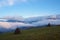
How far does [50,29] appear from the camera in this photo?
20953mm

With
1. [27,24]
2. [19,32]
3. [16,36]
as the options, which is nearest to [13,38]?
[16,36]

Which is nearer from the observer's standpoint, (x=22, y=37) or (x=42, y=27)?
(x=22, y=37)

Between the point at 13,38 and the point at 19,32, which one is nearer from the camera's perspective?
the point at 13,38

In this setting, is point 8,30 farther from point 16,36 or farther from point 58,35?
point 58,35

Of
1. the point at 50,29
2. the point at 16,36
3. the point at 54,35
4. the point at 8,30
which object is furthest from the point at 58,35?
the point at 8,30

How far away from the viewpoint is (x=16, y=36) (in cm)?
1889

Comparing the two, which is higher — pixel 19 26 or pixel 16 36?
pixel 19 26

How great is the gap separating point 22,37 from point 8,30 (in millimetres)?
2738

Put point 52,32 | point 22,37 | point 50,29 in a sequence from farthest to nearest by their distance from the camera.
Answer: point 50,29, point 52,32, point 22,37

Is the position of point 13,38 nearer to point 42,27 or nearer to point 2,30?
point 2,30

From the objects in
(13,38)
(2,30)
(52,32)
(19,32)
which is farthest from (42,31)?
(2,30)

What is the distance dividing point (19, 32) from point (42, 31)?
3.79 m

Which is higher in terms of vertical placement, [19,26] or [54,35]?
[19,26]

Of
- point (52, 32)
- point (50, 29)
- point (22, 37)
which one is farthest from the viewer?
point (50, 29)
